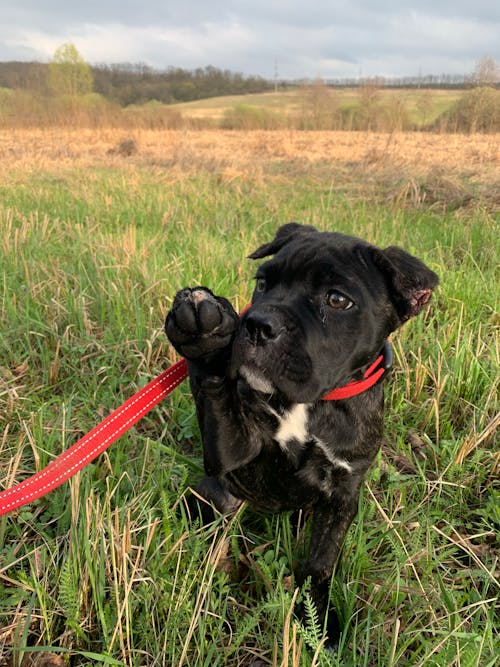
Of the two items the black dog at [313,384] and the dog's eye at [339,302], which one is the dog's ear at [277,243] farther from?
the dog's eye at [339,302]

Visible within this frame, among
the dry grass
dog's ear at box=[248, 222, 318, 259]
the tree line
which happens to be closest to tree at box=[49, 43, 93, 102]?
the dry grass

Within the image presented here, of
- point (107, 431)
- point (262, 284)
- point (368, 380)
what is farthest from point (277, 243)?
point (107, 431)

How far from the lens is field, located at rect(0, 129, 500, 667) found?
172 centimetres

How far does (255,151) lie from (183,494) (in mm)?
20945

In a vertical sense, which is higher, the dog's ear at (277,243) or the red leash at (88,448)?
the dog's ear at (277,243)

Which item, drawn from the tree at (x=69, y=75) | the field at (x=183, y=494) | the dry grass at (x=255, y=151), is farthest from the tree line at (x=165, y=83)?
the field at (x=183, y=494)

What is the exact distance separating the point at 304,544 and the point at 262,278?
131cm

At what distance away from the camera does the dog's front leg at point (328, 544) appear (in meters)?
2.04

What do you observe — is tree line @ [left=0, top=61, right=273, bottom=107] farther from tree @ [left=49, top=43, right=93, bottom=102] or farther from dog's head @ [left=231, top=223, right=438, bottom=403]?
dog's head @ [left=231, top=223, right=438, bottom=403]

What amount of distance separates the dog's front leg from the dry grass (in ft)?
32.2

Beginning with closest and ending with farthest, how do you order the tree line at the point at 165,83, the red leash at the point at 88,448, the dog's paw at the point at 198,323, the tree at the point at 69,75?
the dog's paw at the point at 198,323
the red leash at the point at 88,448
the tree at the point at 69,75
the tree line at the point at 165,83

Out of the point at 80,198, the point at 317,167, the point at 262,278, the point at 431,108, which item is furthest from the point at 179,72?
the point at 262,278

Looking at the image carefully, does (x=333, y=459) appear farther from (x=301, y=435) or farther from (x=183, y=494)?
(x=183, y=494)

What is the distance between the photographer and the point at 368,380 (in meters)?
2.14
